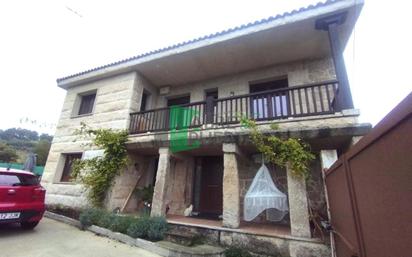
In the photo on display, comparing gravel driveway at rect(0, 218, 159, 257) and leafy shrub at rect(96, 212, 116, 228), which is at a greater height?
leafy shrub at rect(96, 212, 116, 228)

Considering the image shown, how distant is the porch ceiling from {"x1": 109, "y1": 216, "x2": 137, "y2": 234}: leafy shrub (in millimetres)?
5113

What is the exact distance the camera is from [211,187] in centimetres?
727

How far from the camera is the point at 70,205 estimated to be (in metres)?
7.36

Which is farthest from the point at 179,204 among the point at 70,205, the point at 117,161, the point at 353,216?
the point at 353,216

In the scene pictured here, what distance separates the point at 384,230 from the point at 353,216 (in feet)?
2.52

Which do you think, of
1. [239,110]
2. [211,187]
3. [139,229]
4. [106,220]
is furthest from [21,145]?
[239,110]

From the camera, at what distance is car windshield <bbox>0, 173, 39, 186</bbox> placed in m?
4.42

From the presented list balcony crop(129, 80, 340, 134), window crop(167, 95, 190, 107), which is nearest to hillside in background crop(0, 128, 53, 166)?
window crop(167, 95, 190, 107)

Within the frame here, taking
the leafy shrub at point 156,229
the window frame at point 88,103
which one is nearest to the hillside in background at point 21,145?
the window frame at point 88,103

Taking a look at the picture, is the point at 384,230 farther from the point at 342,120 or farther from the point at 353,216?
the point at 342,120

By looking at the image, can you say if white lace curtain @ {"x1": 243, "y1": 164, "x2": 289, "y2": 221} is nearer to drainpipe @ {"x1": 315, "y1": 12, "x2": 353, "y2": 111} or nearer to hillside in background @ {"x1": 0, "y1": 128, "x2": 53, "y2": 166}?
drainpipe @ {"x1": 315, "y1": 12, "x2": 353, "y2": 111}

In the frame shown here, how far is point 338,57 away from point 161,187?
5.73m

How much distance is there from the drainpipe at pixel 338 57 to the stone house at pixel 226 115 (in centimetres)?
2

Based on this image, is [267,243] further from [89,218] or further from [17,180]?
[17,180]
